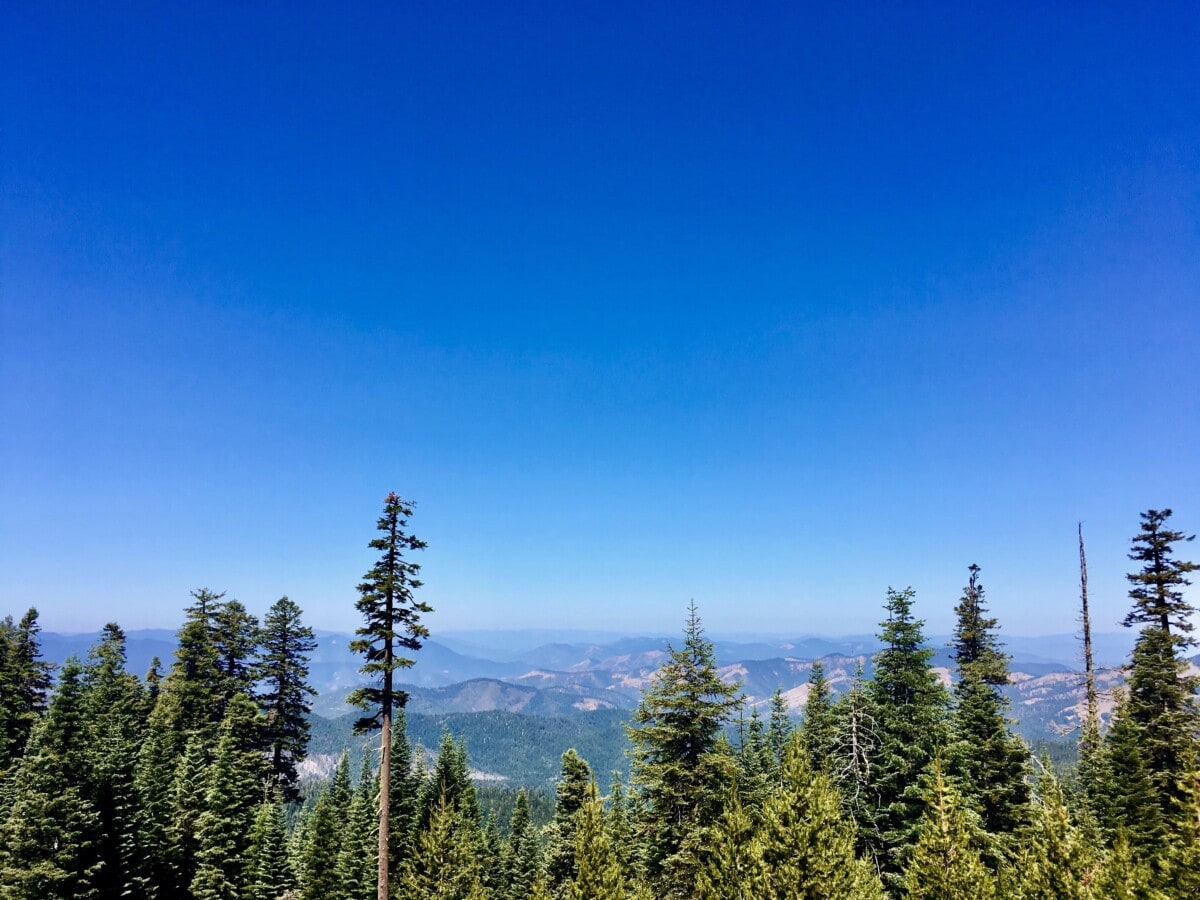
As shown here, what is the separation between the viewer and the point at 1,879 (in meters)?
26.4

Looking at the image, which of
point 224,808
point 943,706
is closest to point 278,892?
point 224,808

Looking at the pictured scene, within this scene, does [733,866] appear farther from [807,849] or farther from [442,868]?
[442,868]

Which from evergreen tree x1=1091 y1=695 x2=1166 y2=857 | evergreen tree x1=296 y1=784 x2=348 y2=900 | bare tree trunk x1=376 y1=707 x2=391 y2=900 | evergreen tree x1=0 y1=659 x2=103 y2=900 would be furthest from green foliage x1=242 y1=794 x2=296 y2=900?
evergreen tree x1=1091 y1=695 x2=1166 y2=857

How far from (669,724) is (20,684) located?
176ft

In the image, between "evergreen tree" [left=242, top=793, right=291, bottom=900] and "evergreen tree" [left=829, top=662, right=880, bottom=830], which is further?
"evergreen tree" [left=242, top=793, right=291, bottom=900]

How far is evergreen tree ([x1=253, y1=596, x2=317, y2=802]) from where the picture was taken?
157 ft

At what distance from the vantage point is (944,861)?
66.6 feet

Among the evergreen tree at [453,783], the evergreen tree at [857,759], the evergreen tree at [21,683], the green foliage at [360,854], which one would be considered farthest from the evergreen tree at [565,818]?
the evergreen tree at [21,683]

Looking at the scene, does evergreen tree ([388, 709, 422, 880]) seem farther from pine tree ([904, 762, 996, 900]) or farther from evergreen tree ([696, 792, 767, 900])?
pine tree ([904, 762, 996, 900])

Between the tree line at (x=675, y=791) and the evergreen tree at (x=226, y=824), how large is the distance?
5.1 inches

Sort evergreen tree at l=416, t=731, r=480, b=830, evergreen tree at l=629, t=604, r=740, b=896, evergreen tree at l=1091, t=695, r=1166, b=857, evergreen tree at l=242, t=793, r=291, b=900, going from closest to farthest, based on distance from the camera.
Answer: evergreen tree at l=629, t=604, r=740, b=896 < evergreen tree at l=1091, t=695, r=1166, b=857 < evergreen tree at l=242, t=793, r=291, b=900 < evergreen tree at l=416, t=731, r=480, b=830

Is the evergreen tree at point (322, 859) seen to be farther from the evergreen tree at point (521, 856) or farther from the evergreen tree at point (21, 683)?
the evergreen tree at point (21, 683)

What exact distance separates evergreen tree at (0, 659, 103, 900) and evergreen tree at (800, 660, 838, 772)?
37827mm

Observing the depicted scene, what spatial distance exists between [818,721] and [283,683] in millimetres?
41975
